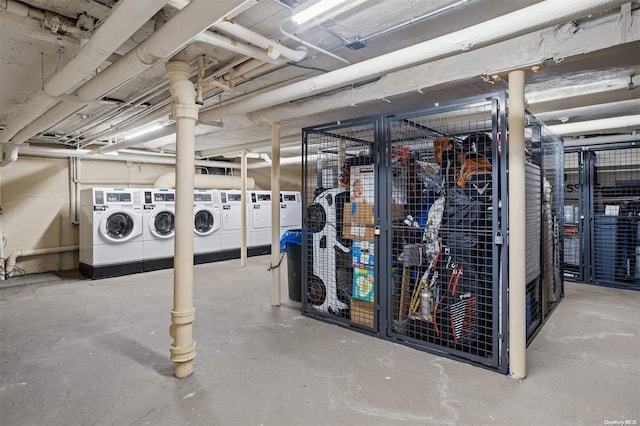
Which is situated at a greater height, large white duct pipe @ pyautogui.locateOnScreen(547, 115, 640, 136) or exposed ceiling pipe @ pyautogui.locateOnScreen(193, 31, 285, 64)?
exposed ceiling pipe @ pyautogui.locateOnScreen(193, 31, 285, 64)

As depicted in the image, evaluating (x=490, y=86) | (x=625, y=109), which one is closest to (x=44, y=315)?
(x=490, y=86)

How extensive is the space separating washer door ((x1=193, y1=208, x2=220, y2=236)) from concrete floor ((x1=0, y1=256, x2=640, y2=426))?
2820mm

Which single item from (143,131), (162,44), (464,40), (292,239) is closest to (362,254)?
(292,239)

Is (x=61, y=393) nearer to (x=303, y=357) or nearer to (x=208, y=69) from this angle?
(x=303, y=357)

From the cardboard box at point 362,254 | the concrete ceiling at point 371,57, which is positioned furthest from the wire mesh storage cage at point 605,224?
the cardboard box at point 362,254

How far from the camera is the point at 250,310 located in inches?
147

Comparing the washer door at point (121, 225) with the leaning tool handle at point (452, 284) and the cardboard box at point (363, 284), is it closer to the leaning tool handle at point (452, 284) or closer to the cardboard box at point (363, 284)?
the cardboard box at point (363, 284)

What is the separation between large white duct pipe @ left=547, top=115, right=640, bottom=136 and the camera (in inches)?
140

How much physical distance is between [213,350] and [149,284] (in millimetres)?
2638

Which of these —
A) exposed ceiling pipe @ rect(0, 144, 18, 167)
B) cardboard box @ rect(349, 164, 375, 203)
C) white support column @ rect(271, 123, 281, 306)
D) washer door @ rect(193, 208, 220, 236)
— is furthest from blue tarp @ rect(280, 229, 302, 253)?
exposed ceiling pipe @ rect(0, 144, 18, 167)

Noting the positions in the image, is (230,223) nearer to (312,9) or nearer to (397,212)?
(397,212)

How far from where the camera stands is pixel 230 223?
6859 mm

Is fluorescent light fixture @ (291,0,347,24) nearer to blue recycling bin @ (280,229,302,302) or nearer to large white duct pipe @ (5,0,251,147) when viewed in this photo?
large white duct pipe @ (5,0,251,147)

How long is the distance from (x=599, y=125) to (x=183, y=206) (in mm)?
4184
